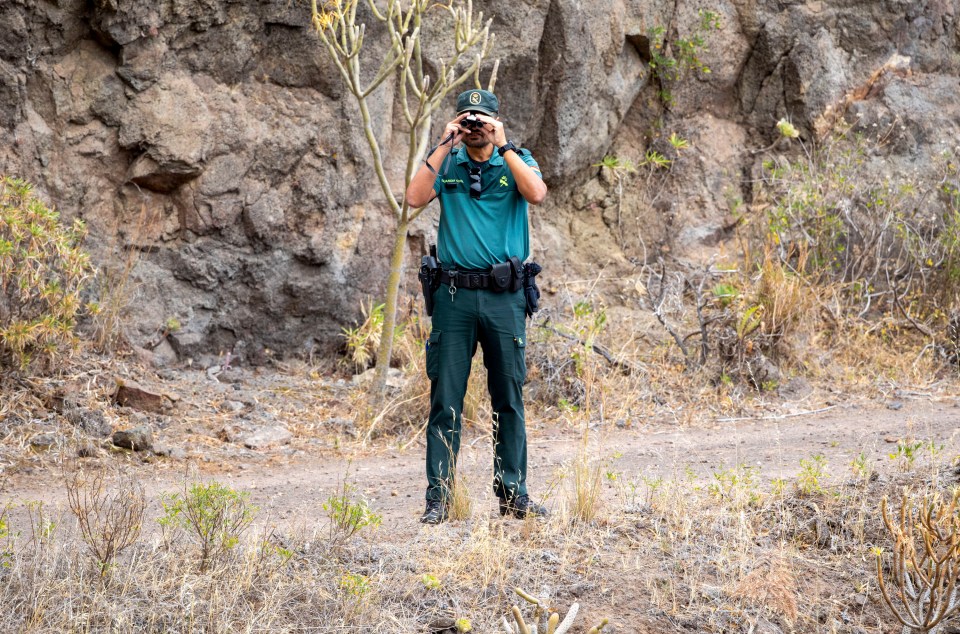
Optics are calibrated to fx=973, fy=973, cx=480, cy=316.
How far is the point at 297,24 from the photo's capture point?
26.7ft

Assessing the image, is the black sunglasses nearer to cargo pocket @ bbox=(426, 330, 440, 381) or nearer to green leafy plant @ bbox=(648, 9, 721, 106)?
cargo pocket @ bbox=(426, 330, 440, 381)

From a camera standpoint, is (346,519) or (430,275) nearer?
(346,519)

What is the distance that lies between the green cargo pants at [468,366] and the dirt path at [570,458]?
0.27 m

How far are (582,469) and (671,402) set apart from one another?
3.35 metres

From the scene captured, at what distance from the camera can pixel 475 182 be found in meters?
4.44

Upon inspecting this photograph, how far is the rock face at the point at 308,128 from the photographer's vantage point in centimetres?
753

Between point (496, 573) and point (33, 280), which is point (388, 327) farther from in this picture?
point (496, 573)

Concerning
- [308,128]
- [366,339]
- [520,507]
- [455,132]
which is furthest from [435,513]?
[308,128]

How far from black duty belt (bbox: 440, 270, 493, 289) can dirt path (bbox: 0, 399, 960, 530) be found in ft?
3.43

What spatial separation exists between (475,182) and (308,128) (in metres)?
4.23

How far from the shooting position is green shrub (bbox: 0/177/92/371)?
6.26m

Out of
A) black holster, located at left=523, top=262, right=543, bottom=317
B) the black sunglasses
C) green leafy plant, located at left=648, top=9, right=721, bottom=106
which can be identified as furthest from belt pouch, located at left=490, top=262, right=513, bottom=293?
green leafy plant, located at left=648, top=9, right=721, bottom=106

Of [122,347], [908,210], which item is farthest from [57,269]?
[908,210]

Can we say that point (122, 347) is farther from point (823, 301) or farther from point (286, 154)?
point (823, 301)
